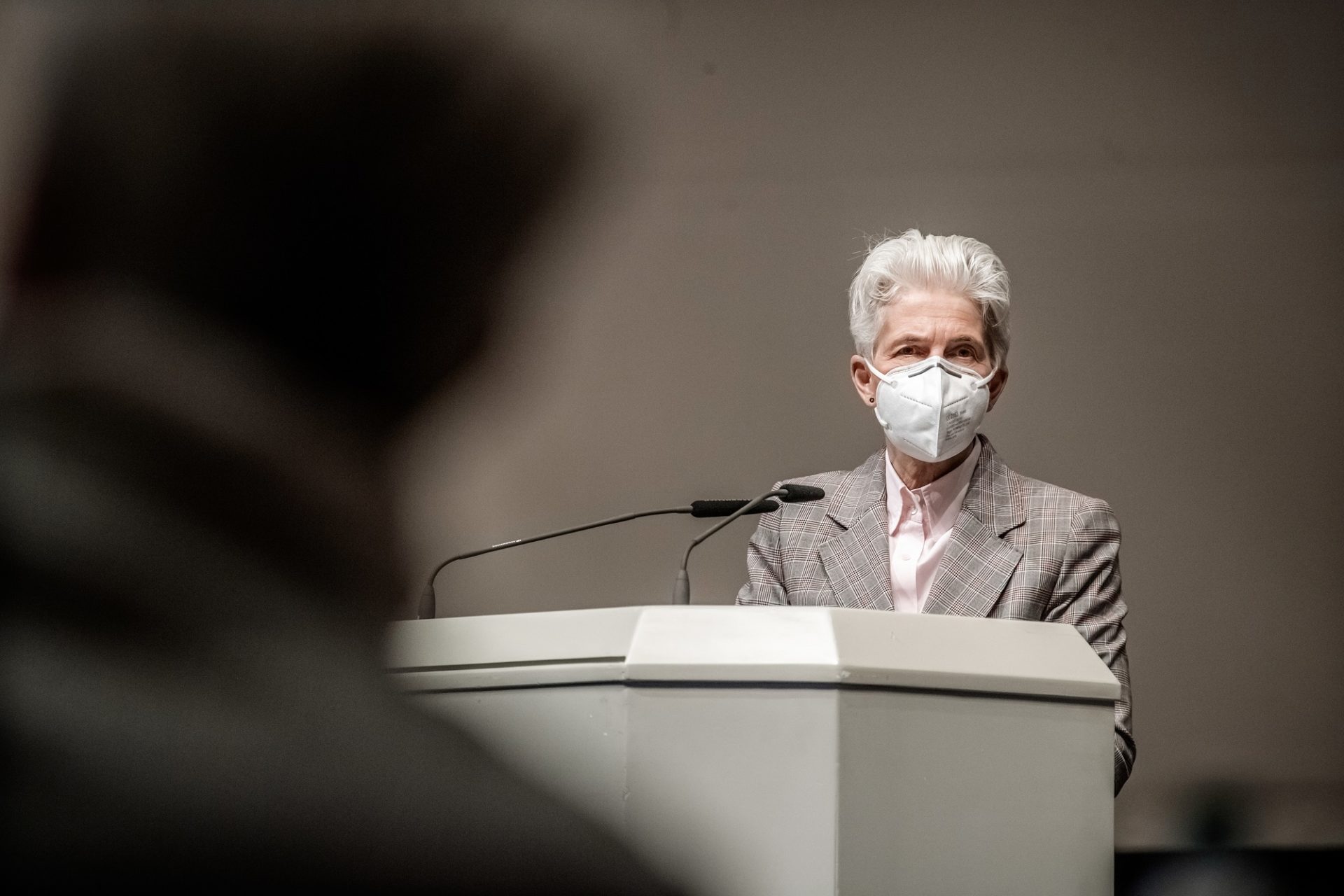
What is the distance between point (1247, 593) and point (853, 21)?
1603 mm

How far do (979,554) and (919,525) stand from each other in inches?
6.4

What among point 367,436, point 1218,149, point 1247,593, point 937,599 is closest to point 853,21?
point 1218,149

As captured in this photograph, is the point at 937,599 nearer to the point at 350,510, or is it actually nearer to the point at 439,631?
the point at 439,631

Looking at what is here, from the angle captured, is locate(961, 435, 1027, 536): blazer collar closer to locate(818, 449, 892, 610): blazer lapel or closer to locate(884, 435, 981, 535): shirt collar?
locate(884, 435, 981, 535): shirt collar

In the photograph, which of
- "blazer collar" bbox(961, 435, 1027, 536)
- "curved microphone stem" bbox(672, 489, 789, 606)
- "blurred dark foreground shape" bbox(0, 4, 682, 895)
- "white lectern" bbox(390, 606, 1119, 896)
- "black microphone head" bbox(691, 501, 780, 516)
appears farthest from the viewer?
"blazer collar" bbox(961, 435, 1027, 536)

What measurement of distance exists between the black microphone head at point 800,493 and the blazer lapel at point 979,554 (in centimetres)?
Result: 26

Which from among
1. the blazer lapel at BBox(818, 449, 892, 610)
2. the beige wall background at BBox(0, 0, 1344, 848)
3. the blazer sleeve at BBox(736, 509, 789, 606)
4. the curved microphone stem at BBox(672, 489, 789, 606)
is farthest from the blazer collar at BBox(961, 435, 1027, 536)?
the beige wall background at BBox(0, 0, 1344, 848)

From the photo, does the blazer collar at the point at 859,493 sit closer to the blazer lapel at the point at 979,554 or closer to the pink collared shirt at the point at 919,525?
the pink collared shirt at the point at 919,525

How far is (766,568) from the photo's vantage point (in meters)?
1.95

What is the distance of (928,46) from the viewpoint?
3.23 metres

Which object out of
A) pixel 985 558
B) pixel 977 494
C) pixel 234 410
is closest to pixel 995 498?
pixel 977 494

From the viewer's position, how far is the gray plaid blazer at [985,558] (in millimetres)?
1742

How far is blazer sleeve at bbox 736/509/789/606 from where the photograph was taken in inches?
75.2

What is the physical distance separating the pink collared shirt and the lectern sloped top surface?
2.79 ft
